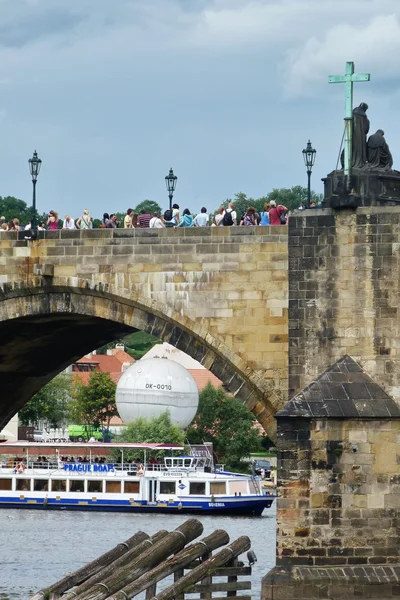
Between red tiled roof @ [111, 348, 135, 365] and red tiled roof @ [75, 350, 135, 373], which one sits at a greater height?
red tiled roof @ [111, 348, 135, 365]

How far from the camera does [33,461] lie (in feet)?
278

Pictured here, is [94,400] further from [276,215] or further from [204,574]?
[204,574]

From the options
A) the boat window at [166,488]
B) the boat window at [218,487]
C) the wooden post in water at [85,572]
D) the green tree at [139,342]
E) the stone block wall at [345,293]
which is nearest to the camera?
the stone block wall at [345,293]

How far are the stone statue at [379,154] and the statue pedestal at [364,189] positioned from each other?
186mm

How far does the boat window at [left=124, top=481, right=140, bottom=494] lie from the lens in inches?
3054

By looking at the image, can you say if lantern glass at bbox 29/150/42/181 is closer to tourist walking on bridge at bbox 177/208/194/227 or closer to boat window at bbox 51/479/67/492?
tourist walking on bridge at bbox 177/208/194/227

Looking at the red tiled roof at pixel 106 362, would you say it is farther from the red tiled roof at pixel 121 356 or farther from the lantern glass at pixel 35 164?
the lantern glass at pixel 35 164

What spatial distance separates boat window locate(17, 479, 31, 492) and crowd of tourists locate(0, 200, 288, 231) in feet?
141

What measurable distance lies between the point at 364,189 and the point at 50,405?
3121 inches

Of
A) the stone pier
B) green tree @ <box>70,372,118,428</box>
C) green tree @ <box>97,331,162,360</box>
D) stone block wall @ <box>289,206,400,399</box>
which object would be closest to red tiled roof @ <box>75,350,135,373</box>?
green tree @ <box>97,331,162,360</box>

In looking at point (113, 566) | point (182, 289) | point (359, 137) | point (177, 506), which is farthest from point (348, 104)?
point (177, 506)

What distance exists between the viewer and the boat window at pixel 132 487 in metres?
77.6

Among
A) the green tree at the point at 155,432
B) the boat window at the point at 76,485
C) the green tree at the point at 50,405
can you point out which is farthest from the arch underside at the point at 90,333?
the green tree at the point at 50,405

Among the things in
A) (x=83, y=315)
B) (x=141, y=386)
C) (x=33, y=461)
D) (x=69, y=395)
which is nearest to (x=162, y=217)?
(x=83, y=315)
